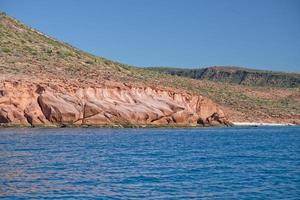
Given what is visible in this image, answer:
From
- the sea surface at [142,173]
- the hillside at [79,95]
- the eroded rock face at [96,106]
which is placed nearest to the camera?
the sea surface at [142,173]

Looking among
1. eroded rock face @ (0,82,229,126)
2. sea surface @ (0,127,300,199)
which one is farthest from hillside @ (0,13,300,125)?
sea surface @ (0,127,300,199)

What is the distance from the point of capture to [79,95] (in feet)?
275

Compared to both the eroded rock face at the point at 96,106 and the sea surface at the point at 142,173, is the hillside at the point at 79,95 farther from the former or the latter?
the sea surface at the point at 142,173

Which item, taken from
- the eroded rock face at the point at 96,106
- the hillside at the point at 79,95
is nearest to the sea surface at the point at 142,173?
the eroded rock face at the point at 96,106

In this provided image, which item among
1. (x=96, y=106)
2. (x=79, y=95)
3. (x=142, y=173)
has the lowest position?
(x=142, y=173)

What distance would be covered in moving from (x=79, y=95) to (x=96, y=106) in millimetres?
3368

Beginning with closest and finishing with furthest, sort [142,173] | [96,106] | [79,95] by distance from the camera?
[142,173] < [96,106] < [79,95]

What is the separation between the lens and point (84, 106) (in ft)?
267

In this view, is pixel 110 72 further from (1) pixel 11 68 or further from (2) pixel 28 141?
(2) pixel 28 141

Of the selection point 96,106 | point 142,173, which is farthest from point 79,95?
point 142,173

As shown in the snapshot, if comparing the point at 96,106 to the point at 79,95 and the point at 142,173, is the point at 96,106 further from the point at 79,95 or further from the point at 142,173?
the point at 142,173

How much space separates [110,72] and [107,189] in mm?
90539

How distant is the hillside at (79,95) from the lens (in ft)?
257

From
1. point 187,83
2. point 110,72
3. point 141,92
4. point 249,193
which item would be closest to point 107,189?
point 249,193
